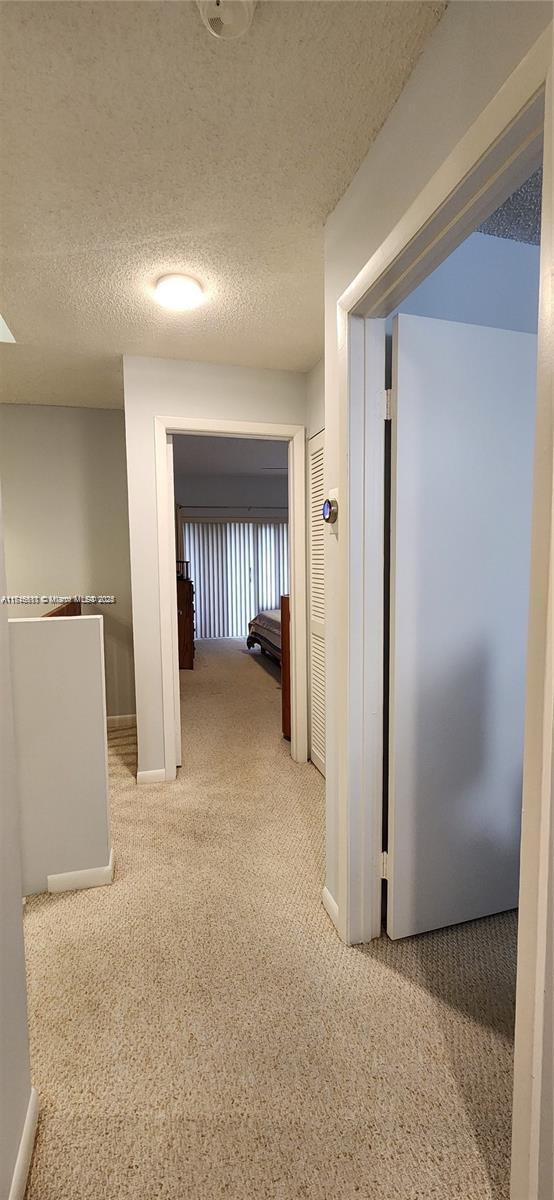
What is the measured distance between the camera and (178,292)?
6.63 feet

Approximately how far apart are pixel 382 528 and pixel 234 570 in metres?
6.56

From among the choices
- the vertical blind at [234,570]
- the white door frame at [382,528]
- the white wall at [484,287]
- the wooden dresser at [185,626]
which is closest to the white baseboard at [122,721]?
the wooden dresser at [185,626]

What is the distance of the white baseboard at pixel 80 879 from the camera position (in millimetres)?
1972

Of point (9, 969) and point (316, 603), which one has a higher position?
point (316, 603)

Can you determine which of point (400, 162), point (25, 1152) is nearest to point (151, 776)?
point (25, 1152)

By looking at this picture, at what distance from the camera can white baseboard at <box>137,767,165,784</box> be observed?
114 inches

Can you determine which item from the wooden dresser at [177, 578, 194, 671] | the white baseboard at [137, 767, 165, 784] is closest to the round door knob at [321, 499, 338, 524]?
the white baseboard at [137, 767, 165, 784]

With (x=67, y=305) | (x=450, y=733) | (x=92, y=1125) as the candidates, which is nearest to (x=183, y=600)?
(x=67, y=305)

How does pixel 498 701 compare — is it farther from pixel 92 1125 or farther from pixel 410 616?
pixel 92 1125

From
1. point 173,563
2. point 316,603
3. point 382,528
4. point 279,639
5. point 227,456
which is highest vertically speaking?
point 227,456

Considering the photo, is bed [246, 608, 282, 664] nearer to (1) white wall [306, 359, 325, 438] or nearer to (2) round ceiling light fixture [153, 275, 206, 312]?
(1) white wall [306, 359, 325, 438]

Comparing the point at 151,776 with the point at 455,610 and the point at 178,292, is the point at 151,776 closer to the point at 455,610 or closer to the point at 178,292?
the point at 455,610

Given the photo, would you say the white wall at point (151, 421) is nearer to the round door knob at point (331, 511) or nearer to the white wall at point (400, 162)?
the white wall at point (400, 162)

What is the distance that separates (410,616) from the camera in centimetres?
156
